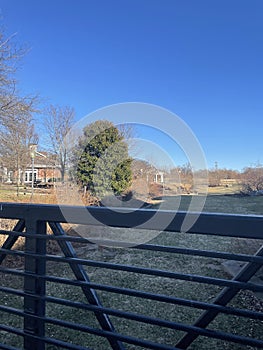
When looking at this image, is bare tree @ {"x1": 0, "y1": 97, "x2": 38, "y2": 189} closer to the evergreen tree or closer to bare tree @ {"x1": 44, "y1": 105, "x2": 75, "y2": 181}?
bare tree @ {"x1": 44, "y1": 105, "x2": 75, "y2": 181}

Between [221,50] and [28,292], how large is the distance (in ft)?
21.5

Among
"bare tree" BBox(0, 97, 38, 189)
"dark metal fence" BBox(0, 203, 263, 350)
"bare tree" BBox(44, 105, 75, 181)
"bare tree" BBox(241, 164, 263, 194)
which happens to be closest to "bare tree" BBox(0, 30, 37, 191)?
"bare tree" BBox(0, 97, 38, 189)

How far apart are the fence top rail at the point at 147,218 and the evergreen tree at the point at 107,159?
8.59ft

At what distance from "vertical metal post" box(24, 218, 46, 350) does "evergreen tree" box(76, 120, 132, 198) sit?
2.62 metres

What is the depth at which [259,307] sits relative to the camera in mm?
2943

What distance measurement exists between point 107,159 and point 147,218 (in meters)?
3.94

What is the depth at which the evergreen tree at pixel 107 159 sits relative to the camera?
3.88m

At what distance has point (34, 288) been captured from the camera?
0.91m

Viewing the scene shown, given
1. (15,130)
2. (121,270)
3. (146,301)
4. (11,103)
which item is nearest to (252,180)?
(146,301)

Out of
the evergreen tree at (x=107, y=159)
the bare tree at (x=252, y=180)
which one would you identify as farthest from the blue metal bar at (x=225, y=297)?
the bare tree at (x=252, y=180)

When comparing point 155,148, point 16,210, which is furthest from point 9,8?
point 16,210

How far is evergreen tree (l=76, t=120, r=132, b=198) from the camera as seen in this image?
3.88 m

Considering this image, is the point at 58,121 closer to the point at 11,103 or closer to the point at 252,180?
the point at 11,103

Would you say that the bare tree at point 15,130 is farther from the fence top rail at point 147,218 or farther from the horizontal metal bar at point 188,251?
the horizontal metal bar at point 188,251
